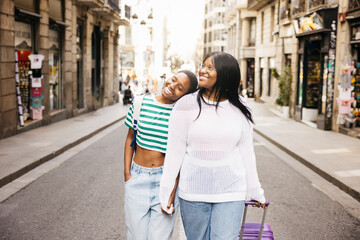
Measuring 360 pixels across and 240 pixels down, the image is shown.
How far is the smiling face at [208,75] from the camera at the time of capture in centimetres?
278

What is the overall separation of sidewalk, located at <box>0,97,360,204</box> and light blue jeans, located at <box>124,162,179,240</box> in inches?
190

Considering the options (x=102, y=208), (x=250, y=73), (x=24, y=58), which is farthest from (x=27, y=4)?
(x=250, y=73)

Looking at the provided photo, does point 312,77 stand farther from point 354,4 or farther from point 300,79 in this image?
point 354,4

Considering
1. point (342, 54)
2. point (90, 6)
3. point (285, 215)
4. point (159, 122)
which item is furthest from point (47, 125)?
point (159, 122)

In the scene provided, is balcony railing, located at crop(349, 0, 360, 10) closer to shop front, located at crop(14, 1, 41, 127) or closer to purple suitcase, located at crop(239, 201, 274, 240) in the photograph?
shop front, located at crop(14, 1, 41, 127)

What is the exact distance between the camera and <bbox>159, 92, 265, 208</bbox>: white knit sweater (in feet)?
8.95

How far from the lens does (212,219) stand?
9.17ft

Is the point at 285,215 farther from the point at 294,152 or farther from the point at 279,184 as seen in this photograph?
the point at 294,152

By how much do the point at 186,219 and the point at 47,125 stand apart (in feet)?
46.8

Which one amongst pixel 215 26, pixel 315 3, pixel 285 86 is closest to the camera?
pixel 315 3

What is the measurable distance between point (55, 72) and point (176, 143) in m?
16.3

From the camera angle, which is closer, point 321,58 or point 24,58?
point 24,58

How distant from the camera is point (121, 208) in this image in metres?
6.21

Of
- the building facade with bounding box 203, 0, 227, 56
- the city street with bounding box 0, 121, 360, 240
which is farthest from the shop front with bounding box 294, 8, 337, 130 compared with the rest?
the building facade with bounding box 203, 0, 227, 56
